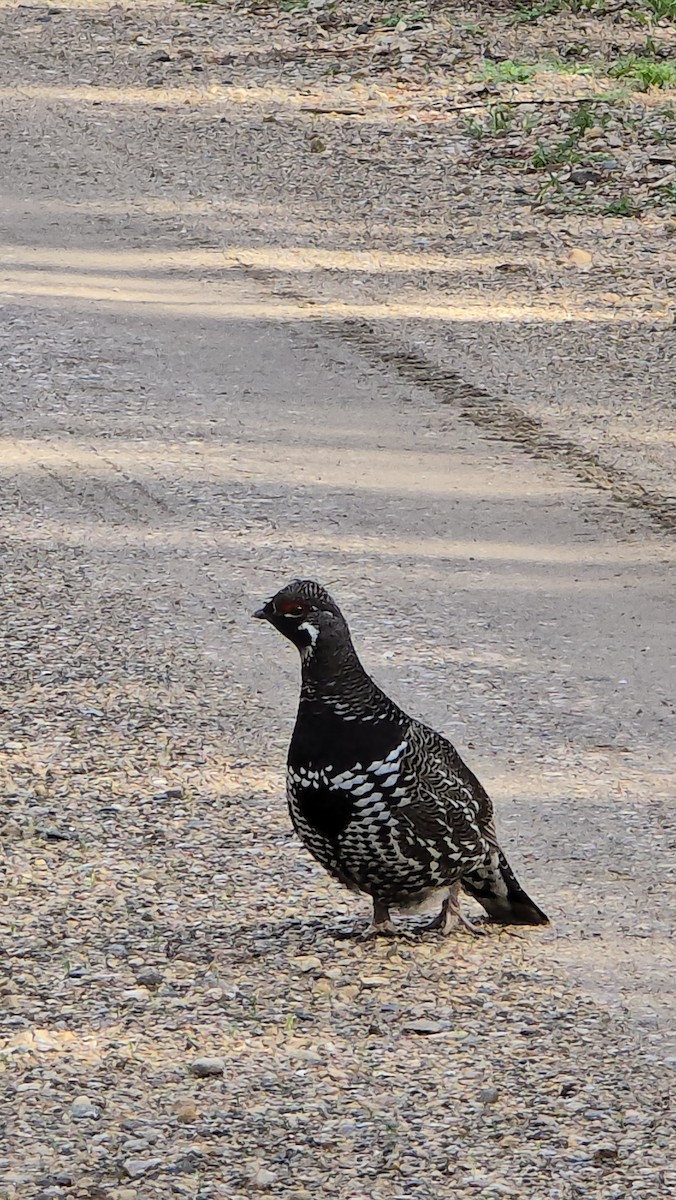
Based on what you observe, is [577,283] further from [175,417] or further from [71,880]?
[71,880]

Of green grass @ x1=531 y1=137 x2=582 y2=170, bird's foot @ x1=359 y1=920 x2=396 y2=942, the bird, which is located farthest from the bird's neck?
green grass @ x1=531 y1=137 x2=582 y2=170

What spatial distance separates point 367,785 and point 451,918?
628 millimetres

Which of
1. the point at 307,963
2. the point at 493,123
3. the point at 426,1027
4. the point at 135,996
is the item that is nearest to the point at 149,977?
the point at 135,996

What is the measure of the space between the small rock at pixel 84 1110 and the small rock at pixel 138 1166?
6.6 inches

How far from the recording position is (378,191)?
11.2 metres

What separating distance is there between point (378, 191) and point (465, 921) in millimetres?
7277

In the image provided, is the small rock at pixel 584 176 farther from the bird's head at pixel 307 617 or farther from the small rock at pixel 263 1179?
the small rock at pixel 263 1179

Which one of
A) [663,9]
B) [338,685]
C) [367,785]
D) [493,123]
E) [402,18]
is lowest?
[367,785]

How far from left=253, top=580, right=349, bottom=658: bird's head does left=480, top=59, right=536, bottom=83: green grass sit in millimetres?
9255

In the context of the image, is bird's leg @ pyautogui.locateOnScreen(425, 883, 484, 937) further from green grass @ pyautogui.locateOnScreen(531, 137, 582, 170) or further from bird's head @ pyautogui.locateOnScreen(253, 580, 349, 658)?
green grass @ pyautogui.locateOnScreen(531, 137, 582, 170)

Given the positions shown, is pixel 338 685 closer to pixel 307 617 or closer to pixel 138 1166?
pixel 307 617

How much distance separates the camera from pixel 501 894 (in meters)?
4.54

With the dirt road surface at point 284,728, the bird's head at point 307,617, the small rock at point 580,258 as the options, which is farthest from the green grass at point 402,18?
the bird's head at point 307,617

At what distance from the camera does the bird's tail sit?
447cm
